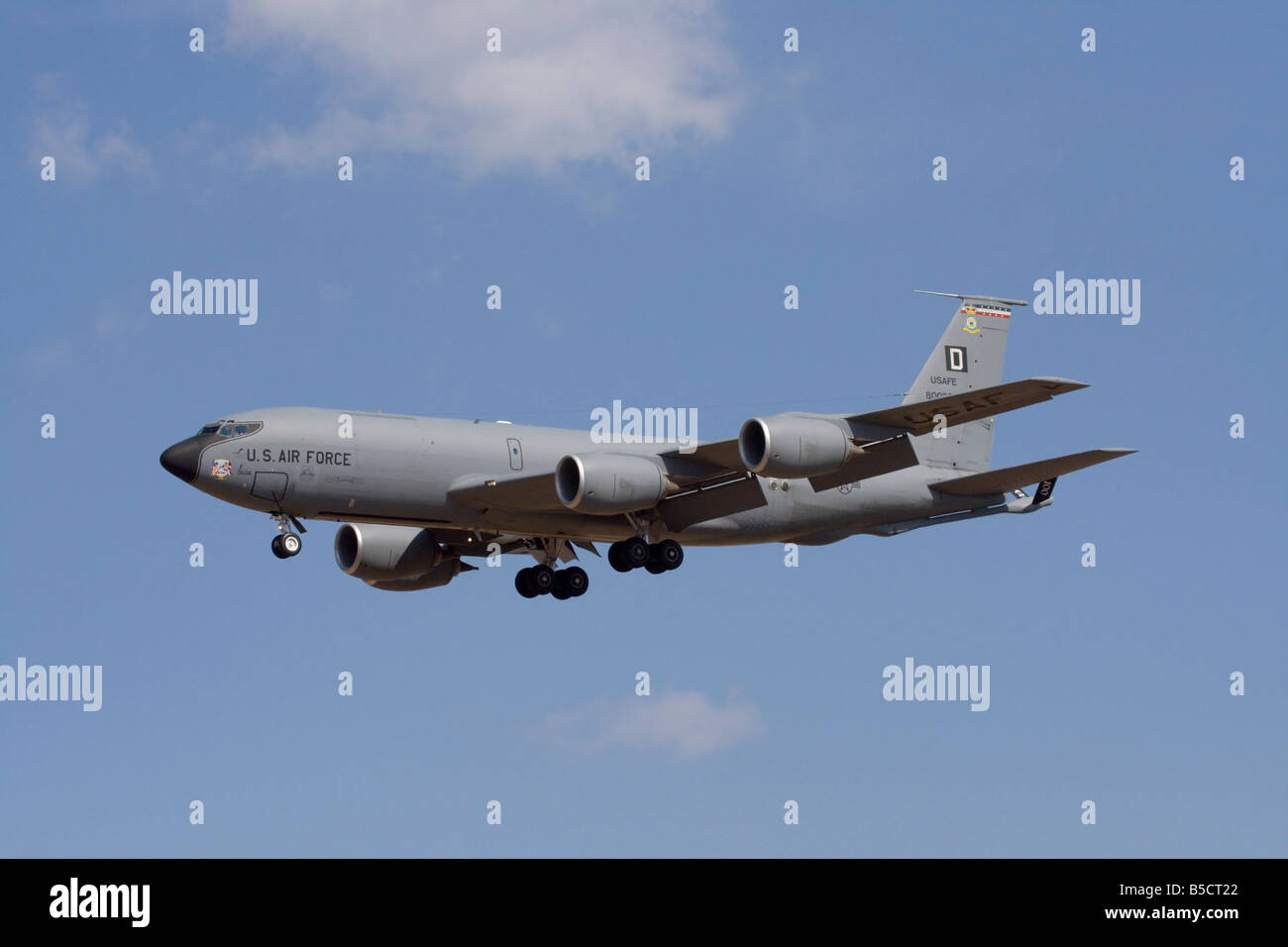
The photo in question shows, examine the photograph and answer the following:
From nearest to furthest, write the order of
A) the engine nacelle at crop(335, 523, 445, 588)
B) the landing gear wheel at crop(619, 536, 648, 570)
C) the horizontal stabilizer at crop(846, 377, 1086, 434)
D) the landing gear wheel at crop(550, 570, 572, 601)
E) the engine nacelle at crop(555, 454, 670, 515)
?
the horizontal stabilizer at crop(846, 377, 1086, 434) < the engine nacelle at crop(555, 454, 670, 515) < the landing gear wheel at crop(619, 536, 648, 570) < the landing gear wheel at crop(550, 570, 572, 601) < the engine nacelle at crop(335, 523, 445, 588)

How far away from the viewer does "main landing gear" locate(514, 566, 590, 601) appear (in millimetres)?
56156

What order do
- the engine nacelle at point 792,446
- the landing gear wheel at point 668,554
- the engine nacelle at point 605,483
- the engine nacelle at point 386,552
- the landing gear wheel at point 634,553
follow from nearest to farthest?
the engine nacelle at point 792,446 < the engine nacelle at point 605,483 < the landing gear wheel at point 634,553 < the landing gear wheel at point 668,554 < the engine nacelle at point 386,552

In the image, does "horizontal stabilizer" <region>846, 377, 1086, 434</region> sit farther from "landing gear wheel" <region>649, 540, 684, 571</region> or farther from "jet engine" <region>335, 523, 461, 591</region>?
"jet engine" <region>335, 523, 461, 591</region>

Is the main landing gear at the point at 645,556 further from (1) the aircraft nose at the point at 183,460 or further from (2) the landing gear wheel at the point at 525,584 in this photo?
(1) the aircraft nose at the point at 183,460

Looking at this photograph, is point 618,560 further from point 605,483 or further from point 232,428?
point 232,428

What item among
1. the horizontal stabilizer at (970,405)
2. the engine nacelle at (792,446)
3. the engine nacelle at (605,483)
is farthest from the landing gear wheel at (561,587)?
the horizontal stabilizer at (970,405)

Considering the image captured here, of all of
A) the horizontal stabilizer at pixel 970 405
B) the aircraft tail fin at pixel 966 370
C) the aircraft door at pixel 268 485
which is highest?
the aircraft tail fin at pixel 966 370

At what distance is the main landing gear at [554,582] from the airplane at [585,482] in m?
0.05

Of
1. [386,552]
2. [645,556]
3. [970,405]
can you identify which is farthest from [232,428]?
[970,405]

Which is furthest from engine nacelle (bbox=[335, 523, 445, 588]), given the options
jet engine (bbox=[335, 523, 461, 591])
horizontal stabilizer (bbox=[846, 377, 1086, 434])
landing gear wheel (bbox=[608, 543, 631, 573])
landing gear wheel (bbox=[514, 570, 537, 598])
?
horizontal stabilizer (bbox=[846, 377, 1086, 434])

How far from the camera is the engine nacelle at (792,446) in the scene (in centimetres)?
4894
